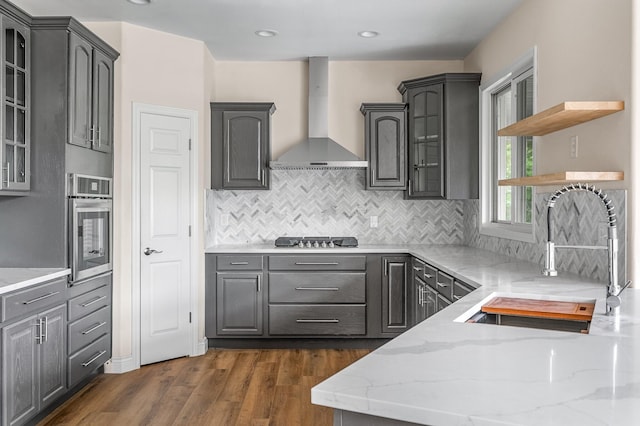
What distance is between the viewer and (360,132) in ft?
16.5

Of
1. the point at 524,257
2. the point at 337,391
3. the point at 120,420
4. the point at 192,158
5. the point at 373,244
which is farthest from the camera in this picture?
the point at 373,244

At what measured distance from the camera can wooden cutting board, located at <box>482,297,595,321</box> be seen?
6.32 ft

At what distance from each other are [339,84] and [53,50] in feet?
8.75

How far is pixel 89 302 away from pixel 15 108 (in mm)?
1335

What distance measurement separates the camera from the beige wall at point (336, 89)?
5000mm

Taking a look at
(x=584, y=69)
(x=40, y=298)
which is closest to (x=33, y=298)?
(x=40, y=298)

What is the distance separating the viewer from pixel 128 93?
3.90 m

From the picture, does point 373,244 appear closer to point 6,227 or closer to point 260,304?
point 260,304

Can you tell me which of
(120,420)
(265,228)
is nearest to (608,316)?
(120,420)

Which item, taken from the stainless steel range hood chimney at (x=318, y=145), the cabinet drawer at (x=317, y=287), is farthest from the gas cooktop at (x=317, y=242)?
the stainless steel range hood chimney at (x=318, y=145)

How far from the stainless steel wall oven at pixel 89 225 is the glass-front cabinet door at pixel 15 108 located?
292 mm

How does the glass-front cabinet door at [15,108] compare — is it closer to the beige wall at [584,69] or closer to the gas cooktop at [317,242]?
the gas cooktop at [317,242]

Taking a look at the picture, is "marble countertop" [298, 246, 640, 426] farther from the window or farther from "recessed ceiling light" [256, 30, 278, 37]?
"recessed ceiling light" [256, 30, 278, 37]

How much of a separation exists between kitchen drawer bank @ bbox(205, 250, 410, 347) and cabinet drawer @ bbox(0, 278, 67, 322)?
1.54m
